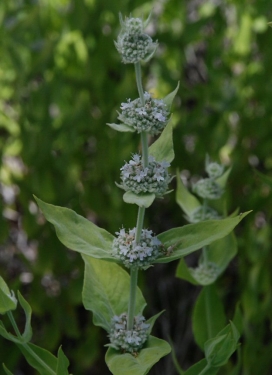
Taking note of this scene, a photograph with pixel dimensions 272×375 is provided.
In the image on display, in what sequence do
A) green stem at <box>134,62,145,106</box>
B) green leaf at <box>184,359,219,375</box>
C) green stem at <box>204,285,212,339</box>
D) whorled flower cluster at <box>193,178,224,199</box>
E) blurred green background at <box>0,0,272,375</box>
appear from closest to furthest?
green stem at <box>134,62,145,106</box> → green leaf at <box>184,359,219,375</box> → whorled flower cluster at <box>193,178,224,199</box> → green stem at <box>204,285,212,339</box> → blurred green background at <box>0,0,272,375</box>

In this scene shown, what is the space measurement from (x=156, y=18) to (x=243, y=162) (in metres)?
0.77

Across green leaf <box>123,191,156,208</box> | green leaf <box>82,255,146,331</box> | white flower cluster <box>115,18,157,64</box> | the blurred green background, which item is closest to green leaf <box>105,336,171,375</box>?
green leaf <box>82,255,146,331</box>

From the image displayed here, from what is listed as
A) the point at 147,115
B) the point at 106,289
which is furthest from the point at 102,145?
the point at 147,115

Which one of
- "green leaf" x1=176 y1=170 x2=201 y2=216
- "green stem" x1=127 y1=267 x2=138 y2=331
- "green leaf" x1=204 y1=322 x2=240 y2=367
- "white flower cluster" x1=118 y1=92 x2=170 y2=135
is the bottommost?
"green leaf" x1=204 y1=322 x2=240 y2=367

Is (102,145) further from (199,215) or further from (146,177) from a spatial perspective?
(146,177)

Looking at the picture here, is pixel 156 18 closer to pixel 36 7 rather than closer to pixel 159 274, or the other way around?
pixel 36 7

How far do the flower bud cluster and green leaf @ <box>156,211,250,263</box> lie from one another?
39 centimetres

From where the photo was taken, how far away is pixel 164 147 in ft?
3.99

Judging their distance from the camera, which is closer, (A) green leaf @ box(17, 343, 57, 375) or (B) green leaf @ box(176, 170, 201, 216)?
(A) green leaf @ box(17, 343, 57, 375)

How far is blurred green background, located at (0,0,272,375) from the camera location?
2.31 m

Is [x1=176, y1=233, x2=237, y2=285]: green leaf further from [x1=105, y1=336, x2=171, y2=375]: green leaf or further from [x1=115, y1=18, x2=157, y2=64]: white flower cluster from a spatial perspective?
[x1=115, y1=18, x2=157, y2=64]: white flower cluster

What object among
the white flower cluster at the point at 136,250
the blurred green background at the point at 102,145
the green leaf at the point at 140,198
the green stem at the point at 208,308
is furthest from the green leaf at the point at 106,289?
the blurred green background at the point at 102,145

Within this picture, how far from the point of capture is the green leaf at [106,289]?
4.38 ft

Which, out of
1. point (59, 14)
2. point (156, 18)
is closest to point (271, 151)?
point (156, 18)
